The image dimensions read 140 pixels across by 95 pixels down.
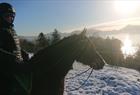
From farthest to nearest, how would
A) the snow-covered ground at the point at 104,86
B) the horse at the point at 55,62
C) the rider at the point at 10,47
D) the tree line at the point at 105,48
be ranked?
the tree line at the point at 105,48
the snow-covered ground at the point at 104,86
the horse at the point at 55,62
the rider at the point at 10,47

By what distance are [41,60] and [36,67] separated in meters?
0.16

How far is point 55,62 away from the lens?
5047mm

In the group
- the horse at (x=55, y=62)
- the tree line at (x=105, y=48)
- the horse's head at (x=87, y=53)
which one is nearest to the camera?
the horse at (x=55, y=62)

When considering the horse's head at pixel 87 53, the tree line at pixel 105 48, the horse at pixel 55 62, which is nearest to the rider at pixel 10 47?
the horse at pixel 55 62

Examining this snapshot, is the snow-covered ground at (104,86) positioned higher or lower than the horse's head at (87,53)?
lower

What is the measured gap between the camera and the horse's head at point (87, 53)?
5.12 m

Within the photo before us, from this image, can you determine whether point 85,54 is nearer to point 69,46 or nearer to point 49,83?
point 69,46

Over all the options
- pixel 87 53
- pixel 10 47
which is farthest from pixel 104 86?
pixel 10 47

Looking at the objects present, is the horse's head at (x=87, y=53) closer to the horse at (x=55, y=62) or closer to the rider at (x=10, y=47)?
the horse at (x=55, y=62)

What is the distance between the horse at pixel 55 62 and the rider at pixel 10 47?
11.6 inches

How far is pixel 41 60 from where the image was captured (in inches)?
195

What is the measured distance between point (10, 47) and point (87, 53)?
1.49m

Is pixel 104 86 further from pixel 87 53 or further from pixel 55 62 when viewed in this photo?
pixel 55 62

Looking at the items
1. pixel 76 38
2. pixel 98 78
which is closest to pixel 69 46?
pixel 76 38
